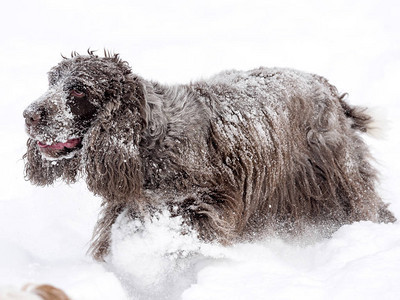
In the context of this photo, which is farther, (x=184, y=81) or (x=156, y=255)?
(x=184, y=81)

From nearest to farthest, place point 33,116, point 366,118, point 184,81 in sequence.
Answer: point 33,116 → point 366,118 → point 184,81

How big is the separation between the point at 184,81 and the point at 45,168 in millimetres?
5374

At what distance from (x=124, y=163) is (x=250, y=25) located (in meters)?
9.33

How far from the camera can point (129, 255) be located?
375 cm

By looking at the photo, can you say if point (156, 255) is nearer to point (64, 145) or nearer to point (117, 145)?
point (117, 145)

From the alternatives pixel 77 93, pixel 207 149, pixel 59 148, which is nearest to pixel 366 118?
pixel 207 149

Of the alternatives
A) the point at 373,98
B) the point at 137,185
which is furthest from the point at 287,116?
the point at 373,98

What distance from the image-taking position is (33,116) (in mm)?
3617

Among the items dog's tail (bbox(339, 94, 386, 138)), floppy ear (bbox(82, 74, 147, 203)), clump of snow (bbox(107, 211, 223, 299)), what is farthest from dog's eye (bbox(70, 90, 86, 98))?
dog's tail (bbox(339, 94, 386, 138))

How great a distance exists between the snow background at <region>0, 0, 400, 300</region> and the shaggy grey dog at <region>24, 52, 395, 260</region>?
0.26 metres

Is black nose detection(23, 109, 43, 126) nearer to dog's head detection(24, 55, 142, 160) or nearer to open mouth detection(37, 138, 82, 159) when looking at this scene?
dog's head detection(24, 55, 142, 160)

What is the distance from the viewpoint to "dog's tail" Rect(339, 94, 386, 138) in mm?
5000

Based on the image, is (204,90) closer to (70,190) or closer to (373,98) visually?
(70,190)

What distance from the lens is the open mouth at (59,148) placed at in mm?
3764
